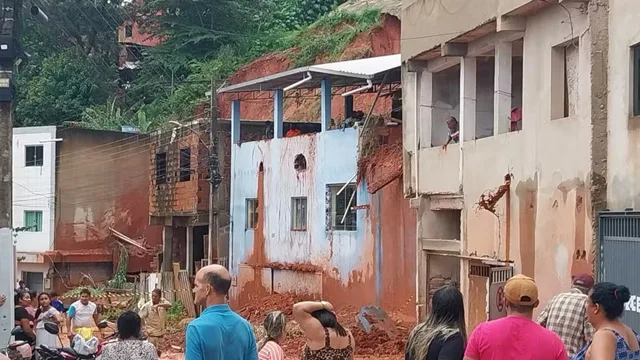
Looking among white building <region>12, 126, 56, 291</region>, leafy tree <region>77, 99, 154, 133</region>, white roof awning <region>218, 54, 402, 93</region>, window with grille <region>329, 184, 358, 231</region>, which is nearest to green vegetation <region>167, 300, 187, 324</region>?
window with grille <region>329, 184, 358, 231</region>

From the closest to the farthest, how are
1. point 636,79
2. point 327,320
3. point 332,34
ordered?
point 327,320 → point 636,79 → point 332,34

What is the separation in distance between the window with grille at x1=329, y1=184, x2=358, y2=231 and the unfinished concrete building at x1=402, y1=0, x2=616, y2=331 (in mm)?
4754

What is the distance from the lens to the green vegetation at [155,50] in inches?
1555

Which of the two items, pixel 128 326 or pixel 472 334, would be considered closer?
pixel 472 334

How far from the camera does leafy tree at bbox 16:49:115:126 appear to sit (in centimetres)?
4275

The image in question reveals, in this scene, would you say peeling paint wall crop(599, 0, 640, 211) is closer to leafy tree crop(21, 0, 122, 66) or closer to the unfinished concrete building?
the unfinished concrete building

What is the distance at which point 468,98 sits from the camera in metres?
14.8

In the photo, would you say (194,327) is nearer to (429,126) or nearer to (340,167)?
(429,126)

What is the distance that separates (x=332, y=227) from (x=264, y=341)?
16103mm

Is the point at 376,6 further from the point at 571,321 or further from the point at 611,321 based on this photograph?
the point at 611,321

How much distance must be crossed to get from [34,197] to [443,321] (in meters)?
34.7

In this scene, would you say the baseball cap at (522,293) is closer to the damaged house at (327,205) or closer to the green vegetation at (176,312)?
the damaged house at (327,205)

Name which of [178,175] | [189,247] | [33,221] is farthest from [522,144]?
[33,221]

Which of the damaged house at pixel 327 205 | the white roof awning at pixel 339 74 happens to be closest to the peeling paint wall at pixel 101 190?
the damaged house at pixel 327 205
